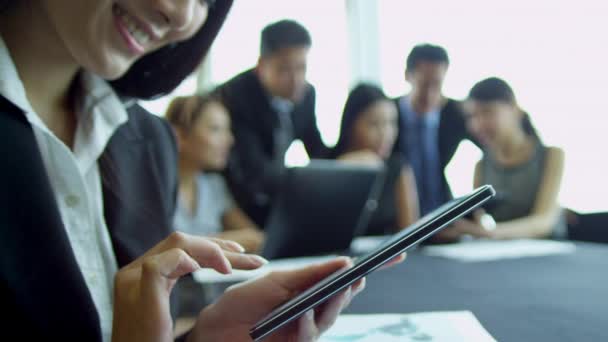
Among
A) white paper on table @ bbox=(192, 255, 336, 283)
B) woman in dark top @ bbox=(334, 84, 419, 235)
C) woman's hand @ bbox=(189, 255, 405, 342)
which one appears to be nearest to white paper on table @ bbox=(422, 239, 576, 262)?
white paper on table @ bbox=(192, 255, 336, 283)

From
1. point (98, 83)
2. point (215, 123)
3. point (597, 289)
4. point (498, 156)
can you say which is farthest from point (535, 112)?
point (98, 83)

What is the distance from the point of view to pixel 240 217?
210cm

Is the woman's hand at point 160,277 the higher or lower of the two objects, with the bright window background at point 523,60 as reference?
lower

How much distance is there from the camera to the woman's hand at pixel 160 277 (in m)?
0.52

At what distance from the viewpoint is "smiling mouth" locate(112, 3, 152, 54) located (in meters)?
0.70

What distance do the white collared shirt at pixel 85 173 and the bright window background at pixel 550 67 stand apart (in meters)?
1.84

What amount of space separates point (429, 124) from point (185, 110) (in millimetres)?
1164

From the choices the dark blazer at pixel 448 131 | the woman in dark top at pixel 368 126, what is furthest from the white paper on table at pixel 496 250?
the dark blazer at pixel 448 131

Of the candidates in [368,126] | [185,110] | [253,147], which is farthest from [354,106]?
[185,110]

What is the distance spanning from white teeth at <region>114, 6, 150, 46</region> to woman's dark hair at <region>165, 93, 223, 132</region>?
1442 millimetres

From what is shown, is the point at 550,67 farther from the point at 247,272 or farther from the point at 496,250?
the point at 247,272

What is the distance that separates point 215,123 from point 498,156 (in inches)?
48.4

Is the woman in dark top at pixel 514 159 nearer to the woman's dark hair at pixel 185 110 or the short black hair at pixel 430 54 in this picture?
the short black hair at pixel 430 54

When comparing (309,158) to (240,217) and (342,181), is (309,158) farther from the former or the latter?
(342,181)
